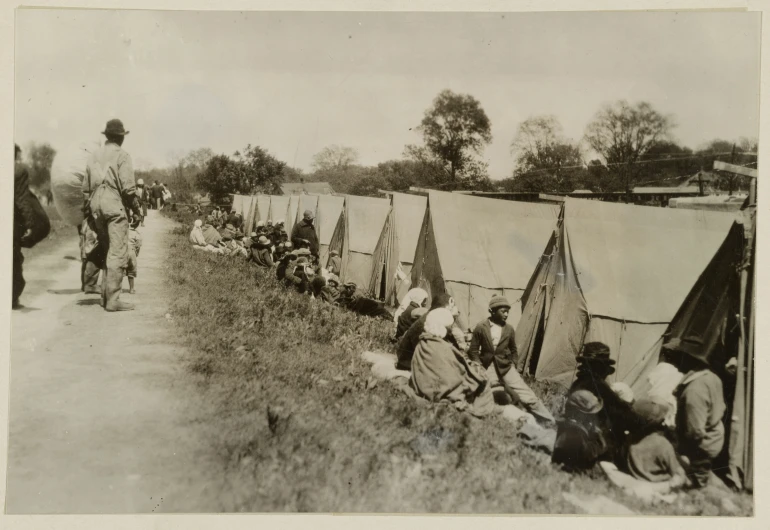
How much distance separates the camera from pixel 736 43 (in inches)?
186

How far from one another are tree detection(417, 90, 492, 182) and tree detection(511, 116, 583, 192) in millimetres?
401

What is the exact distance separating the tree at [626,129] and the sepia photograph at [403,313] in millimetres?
45

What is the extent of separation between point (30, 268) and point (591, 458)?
497 centimetres

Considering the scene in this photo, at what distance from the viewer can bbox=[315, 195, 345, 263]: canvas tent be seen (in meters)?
13.1

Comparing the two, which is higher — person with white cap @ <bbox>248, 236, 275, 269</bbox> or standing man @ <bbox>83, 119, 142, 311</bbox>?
standing man @ <bbox>83, 119, 142, 311</bbox>

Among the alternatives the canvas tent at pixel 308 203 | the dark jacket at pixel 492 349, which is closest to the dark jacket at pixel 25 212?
the dark jacket at pixel 492 349

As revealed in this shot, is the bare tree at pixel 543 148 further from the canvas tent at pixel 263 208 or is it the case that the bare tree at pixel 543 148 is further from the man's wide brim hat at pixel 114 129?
the canvas tent at pixel 263 208

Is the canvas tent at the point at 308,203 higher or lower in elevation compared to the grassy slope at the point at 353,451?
higher

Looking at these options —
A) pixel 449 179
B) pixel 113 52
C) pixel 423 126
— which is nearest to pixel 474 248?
pixel 449 179

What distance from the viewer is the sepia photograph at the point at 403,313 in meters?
4.10

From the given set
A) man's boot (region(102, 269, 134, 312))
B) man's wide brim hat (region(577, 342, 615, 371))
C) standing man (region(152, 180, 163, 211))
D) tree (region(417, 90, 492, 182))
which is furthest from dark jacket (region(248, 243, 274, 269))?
man's wide brim hat (region(577, 342, 615, 371))

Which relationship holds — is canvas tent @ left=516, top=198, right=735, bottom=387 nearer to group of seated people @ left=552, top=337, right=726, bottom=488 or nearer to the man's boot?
group of seated people @ left=552, top=337, right=726, bottom=488

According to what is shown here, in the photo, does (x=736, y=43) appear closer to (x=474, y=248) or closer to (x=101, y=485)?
(x=474, y=248)

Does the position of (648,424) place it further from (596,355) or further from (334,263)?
(334,263)
